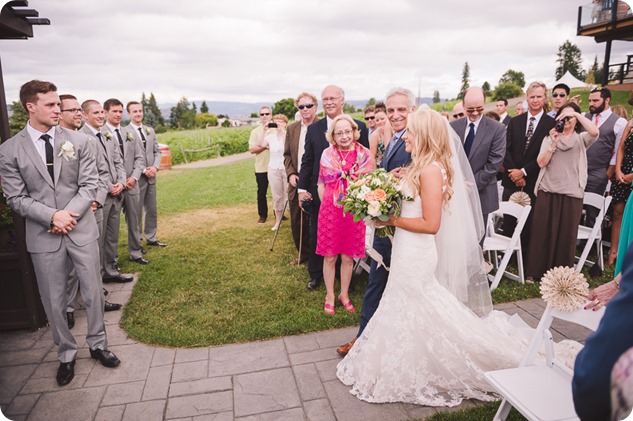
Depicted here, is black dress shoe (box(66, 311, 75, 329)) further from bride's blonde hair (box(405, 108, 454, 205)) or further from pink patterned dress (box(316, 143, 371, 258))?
bride's blonde hair (box(405, 108, 454, 205))

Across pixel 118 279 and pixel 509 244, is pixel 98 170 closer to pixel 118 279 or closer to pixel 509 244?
pixel 118 279

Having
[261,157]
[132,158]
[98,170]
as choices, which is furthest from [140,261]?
[261,157]

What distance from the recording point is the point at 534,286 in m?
5.36

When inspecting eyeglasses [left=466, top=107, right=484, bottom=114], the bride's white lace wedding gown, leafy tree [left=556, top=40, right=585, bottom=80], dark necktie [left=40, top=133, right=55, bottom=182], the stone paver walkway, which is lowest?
the stone paver walkway

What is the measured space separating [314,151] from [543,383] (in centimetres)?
358

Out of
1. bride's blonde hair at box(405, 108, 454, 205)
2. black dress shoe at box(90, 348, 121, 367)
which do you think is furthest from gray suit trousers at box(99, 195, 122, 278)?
bride's blonde hair at box(405, 108, 454, 205)

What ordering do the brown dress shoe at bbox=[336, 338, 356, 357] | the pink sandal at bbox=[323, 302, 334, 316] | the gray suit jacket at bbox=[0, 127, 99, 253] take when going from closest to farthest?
the gray suit jacket at bbox=[0, 127, 99, 253] → the brown dress shoe at bbox=[336, 338, 356, 357] → the pink sandal at bbox=[323, 302, 334, 316]

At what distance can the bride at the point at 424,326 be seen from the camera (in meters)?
3.12

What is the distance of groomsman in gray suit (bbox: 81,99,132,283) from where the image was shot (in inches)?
220

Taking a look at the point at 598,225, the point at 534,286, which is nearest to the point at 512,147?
the point at 598,225

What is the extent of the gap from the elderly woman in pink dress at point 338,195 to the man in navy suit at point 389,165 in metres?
0.61

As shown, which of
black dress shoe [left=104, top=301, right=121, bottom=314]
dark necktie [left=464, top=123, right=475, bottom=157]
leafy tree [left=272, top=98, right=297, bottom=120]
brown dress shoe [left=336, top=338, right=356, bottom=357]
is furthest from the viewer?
leafy tree [left=272, top=98, right=297, bottom=120]

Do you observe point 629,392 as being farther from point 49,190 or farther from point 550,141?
A: point 550,141

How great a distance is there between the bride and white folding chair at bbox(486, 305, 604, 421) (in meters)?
0.59
